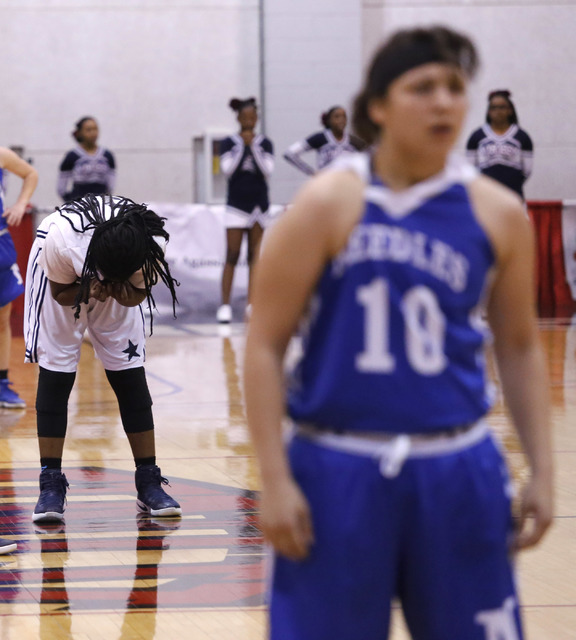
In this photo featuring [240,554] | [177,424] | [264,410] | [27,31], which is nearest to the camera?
[264,410]

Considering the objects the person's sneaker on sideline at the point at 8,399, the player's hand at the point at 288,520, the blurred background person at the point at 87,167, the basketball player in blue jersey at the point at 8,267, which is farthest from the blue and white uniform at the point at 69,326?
the blurred background person at the point at 87,167

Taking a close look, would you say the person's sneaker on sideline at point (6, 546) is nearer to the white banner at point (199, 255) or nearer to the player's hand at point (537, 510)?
the player's hand at point (537, 510)

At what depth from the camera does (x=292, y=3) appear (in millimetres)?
14453

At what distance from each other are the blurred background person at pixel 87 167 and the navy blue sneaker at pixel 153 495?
751 cm

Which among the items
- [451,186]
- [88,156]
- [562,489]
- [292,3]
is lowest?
[562,489]

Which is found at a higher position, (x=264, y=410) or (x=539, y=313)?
(x=264, y=410)

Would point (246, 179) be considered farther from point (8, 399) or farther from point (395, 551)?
point (395, 551)

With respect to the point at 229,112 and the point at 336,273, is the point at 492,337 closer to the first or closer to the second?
the point at 336,273

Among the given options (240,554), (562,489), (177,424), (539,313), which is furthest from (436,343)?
(539,313)

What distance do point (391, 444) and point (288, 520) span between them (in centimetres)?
19

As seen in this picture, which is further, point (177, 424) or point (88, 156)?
point (88, 156)

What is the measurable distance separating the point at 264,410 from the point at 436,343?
28 centimetres

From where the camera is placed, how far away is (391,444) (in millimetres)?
1819

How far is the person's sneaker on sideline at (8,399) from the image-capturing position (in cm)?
682
